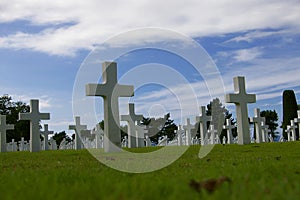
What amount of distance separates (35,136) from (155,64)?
12.7 m

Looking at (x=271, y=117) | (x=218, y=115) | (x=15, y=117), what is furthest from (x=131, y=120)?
(x=271, y=117)

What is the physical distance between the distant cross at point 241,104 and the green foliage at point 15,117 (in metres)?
45.8

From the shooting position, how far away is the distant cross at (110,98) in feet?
51.3

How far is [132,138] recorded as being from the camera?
24.6m

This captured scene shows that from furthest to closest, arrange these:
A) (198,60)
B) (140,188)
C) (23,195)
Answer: (198,60) → (140,188) → (23,195)

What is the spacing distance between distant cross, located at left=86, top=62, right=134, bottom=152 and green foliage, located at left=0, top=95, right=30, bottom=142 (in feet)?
150

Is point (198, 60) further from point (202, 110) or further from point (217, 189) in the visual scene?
point (202, 110)

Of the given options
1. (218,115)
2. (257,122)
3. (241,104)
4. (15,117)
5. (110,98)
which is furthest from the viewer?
(15,117)

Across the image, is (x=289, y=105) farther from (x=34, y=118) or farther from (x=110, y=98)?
(x=110, y=98)

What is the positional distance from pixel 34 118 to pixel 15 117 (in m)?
40.8

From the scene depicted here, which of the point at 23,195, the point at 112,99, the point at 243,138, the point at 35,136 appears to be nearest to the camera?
the point at 23,195

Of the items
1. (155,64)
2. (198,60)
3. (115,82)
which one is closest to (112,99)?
(115,82)

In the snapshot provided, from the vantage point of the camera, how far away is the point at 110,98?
52.4 ft

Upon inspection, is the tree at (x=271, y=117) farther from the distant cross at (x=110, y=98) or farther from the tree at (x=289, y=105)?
the distant cross at (x=110, y=98)
